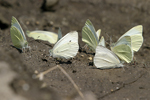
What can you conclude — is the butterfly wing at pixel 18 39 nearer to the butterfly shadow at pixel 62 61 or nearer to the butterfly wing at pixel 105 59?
the butterfly shadow at pixel 62 61

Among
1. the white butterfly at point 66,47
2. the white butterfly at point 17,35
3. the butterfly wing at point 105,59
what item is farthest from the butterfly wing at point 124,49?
the white butterfly at point 17,35

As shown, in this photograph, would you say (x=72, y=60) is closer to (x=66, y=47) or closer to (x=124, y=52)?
(x=66, y=47)

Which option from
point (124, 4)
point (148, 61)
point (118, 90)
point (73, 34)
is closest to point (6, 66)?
point (118, 90)

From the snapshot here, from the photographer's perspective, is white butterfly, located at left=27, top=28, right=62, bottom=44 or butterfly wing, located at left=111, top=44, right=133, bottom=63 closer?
butterfly wing, located at left=111, top=44, right=133, bottom=63

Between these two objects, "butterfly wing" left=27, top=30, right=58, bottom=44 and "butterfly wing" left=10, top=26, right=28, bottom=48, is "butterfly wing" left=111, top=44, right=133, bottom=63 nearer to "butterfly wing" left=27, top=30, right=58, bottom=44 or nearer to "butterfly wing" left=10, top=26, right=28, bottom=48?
"butterfly wing" left=27, top=30, right=58, bottom=44

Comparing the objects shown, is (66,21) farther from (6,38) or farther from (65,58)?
(65,58)

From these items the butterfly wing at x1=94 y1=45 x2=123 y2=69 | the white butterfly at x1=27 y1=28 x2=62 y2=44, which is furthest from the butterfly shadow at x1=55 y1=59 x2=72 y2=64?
the white butterfly at x1=27 y1=28 x2=62 y2=44

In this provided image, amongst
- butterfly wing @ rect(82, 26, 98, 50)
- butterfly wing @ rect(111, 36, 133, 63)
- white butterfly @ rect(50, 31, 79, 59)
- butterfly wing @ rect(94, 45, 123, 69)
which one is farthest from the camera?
butterfly wing @ rect(82, 26, 98, 50)

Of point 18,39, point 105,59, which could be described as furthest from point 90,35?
point 18,39
